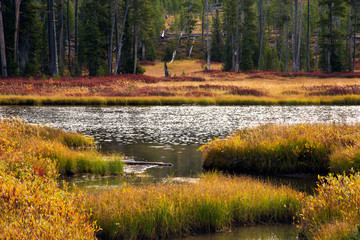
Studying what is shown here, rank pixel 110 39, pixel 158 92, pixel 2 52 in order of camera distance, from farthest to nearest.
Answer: pixel 110 39, pixel 2 52, pixel 158 92

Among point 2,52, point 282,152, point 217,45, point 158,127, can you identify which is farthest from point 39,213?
point 217,45

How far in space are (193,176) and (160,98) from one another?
25.4 m

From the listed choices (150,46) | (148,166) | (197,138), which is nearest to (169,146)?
(197,138)

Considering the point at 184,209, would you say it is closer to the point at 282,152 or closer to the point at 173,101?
the point at 282,152

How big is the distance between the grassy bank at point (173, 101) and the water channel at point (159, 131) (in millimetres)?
2775

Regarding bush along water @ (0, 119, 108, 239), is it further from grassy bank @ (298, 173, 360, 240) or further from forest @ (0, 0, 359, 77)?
forest @ (0, 0, 359, 77)

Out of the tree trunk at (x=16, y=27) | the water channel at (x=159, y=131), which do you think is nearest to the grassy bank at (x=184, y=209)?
the water channel at (x=159, y=131)

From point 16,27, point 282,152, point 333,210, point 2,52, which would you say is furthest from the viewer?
point 16,27

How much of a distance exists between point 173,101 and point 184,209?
29.1 meters

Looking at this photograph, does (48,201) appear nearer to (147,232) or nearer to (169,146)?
(147,232)

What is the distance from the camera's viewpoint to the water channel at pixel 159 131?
10.5m

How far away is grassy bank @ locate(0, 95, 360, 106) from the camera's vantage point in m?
33.9

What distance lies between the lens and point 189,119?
25.7 m

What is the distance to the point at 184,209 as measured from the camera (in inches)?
272
